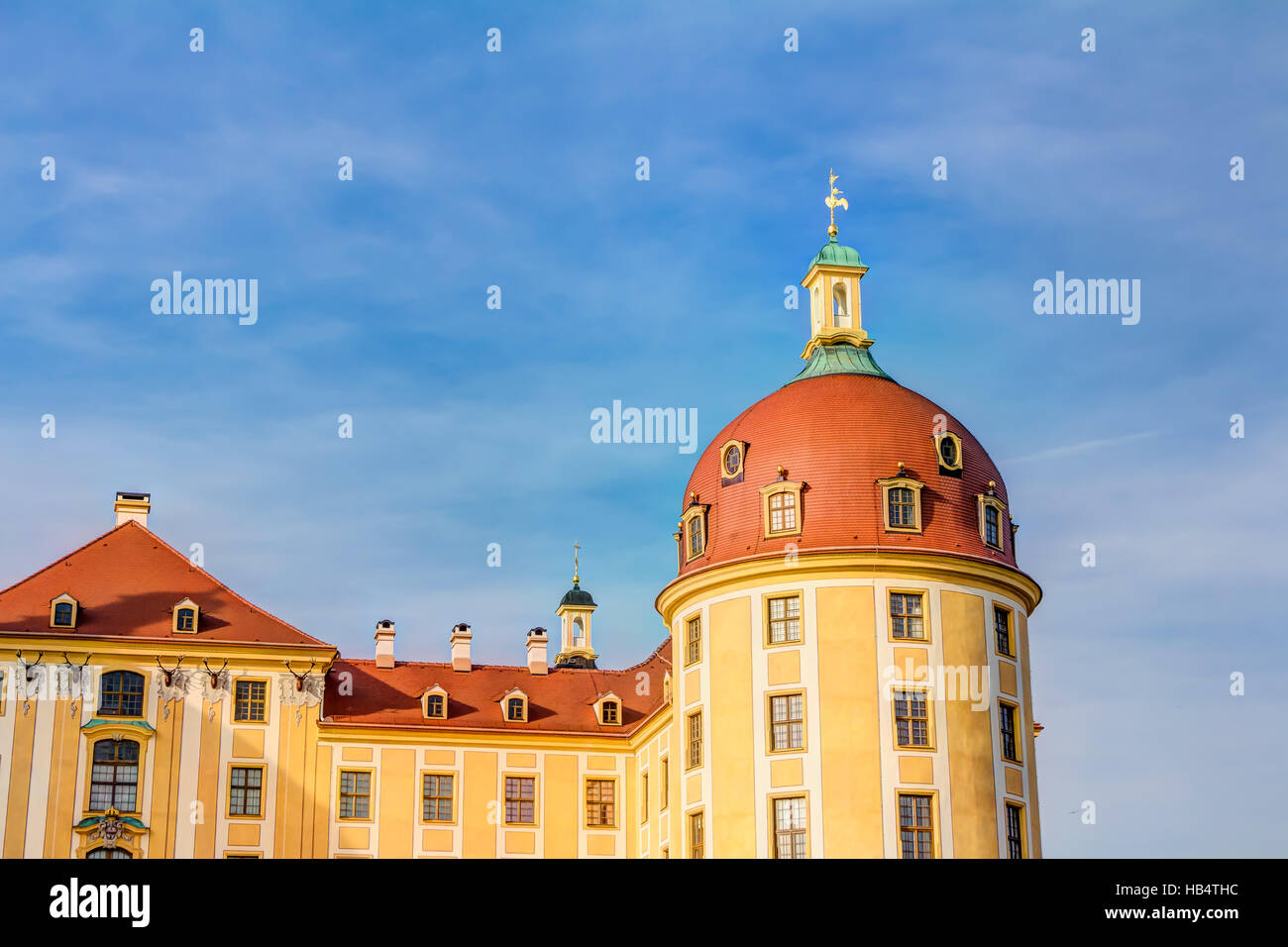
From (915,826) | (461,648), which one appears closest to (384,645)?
(461,648)

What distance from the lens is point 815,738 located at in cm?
4703

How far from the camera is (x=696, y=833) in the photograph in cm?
5006

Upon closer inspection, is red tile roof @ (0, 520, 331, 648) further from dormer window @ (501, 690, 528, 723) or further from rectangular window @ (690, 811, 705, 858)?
rectangular window @ (690, 811, 705, 858)

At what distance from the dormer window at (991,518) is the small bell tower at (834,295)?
754cm

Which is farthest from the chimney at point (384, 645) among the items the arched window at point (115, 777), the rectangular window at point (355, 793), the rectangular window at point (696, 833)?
the rectangular window at point (696, 833)

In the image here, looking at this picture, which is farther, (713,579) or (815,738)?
(713,579)

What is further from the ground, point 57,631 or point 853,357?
point 853,357

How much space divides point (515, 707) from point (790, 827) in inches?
712

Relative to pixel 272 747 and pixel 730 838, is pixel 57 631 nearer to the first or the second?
pixel 272 747
